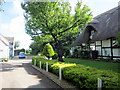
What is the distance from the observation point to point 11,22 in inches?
449

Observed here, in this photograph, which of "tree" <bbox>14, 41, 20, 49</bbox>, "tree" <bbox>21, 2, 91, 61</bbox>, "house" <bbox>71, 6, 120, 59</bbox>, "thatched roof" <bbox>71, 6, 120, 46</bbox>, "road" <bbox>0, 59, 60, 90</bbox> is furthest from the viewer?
"tree" <bbox>14, 41, 20, 49</bbox>

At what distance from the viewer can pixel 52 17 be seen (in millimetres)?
13914

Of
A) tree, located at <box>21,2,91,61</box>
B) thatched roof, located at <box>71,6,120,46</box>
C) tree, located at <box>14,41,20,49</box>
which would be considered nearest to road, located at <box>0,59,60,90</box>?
tree, located at <box>21,2,91,61</box>

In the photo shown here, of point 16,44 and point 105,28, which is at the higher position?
point 105,28

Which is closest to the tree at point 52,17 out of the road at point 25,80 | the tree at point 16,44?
the road at point 25,80

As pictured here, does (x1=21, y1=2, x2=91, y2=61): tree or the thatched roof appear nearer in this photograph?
(x1=21, y1=2, x2=91, y2=61): tree

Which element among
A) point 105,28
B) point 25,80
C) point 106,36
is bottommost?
point 25,80

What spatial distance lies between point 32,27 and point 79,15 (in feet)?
19.2

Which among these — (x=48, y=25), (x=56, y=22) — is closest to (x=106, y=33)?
(x=56, y=22)

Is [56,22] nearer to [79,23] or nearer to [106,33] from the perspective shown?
[79,23]

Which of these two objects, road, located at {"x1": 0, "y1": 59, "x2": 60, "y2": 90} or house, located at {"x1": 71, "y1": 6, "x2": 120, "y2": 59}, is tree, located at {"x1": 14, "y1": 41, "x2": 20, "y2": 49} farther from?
road, located at {"x1": 0, "y1": 59, "x2": 60, "y2": 90}

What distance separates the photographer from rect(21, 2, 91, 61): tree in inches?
511

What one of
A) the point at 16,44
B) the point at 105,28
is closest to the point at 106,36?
the point at 105,28

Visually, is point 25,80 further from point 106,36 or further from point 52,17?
point 106,36
